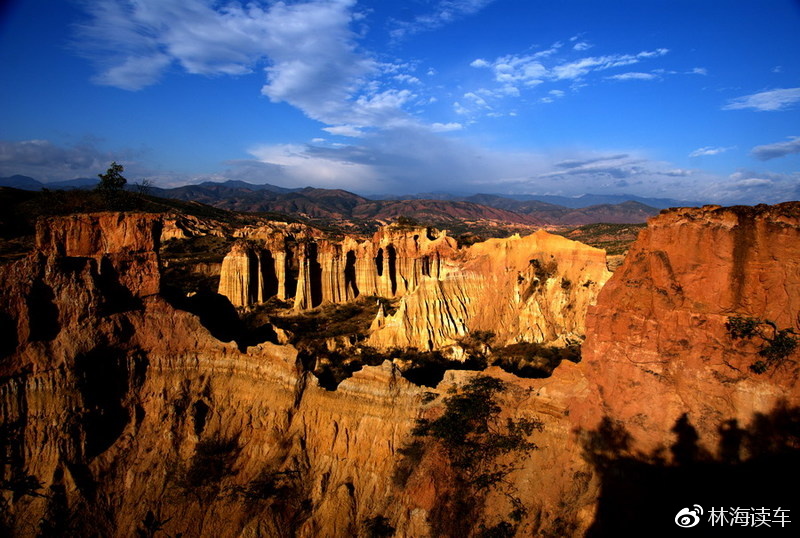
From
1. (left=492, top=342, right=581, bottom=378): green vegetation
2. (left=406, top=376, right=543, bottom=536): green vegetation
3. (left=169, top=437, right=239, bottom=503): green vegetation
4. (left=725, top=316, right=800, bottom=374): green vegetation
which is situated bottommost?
(left=492, top=342, right=581, bottom=378): green vegetation

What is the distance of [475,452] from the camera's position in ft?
53.1

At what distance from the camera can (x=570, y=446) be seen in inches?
585

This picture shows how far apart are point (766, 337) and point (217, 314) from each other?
26458 millimetres

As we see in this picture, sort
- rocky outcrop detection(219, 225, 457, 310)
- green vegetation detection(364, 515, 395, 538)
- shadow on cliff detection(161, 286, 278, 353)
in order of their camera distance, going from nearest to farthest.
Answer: green vegetation detection(364, 515, 395, 538) < shadow on cliff detection(161, 286, 278, 353) < rocky outcrop detection(219, 225, 457, 310)

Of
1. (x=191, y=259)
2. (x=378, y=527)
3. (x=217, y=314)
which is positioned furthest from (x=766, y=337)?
(x=191, y=259)

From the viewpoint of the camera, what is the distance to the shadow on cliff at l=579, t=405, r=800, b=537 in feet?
36.0

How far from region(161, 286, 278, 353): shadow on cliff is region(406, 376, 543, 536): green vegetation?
1131 centimetres

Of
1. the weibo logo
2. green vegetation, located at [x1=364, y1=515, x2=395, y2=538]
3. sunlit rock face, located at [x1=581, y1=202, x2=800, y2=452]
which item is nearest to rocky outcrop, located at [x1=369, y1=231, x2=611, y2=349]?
sunlit rock face, located at [x1=581, y1=202, x2=800, y2=452]

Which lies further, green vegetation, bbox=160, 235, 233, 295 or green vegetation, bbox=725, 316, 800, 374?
green vegetation, bbox=160, 235, 233, 295

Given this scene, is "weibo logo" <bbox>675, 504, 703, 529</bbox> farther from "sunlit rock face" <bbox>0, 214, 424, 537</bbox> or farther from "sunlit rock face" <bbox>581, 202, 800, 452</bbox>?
"sunlit rock face" <bbox>0, 214, 424, 537</bbox>

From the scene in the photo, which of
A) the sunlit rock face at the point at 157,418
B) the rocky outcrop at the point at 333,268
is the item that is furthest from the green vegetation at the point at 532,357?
the rocky outcrop at the point at 333,268

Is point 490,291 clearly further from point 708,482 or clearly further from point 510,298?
point 708,482

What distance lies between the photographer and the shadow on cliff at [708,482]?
36.0 feet

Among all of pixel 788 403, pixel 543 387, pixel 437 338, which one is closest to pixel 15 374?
pixel 543 387
